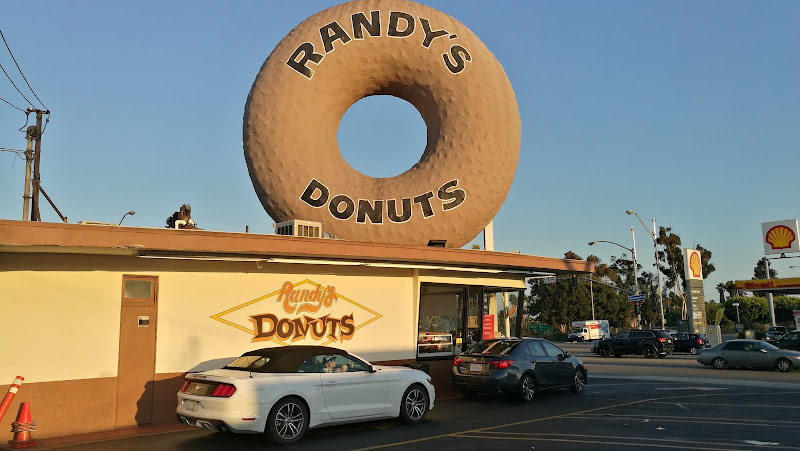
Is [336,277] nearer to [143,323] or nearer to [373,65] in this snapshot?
[143,323]

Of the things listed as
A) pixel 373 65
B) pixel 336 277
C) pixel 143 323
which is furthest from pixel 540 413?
pixel 373 65

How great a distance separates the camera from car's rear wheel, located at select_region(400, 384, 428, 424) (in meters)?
11.1

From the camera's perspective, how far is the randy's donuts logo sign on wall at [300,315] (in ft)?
40.7

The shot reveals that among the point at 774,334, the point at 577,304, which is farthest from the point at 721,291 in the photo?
the point at 774,334

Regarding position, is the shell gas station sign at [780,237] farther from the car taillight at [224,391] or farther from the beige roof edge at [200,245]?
the car taillight at [224,391]

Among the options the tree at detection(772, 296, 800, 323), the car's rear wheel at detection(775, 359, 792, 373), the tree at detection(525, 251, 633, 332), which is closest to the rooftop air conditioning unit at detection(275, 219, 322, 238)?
the car's rear wheel at detection(775, 359, 792, 373)

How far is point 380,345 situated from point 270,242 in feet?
13.4

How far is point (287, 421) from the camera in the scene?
9.38 m

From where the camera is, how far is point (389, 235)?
1475 cm

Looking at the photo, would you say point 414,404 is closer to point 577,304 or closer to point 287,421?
point 287,421

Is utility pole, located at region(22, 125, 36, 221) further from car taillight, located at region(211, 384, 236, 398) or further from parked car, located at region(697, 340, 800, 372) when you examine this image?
parked car, located at region(697, 340, 800, 372)

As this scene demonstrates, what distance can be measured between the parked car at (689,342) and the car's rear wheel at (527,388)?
89.7 ft

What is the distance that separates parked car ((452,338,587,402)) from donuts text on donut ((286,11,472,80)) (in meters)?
6.65

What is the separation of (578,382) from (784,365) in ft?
41.3
